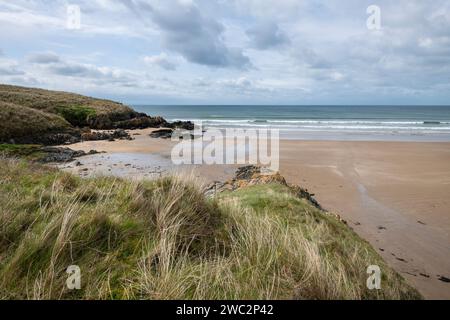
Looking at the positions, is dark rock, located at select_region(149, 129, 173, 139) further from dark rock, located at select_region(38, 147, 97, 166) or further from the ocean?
the ocean

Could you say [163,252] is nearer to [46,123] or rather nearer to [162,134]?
[46,123]

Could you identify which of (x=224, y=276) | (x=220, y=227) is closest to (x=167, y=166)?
(x=220, y=227)

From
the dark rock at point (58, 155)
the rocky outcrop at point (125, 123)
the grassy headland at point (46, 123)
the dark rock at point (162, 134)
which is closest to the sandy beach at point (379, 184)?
the dark rock at point (58, 155)

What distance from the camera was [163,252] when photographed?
2881 millimetres

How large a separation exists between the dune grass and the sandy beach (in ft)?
6.51

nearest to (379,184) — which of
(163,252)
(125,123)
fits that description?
(163,252)

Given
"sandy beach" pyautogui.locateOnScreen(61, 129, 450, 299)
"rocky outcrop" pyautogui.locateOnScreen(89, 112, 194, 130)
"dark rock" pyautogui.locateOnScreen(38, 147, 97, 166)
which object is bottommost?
"sandy beach" pyautogui.locateOnScreen(61, 129, 450, 299)

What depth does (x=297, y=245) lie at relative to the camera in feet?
10.8

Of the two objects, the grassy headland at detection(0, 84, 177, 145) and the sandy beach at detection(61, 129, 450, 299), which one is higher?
the grassy headland at detection(0, 84, 177, 145)

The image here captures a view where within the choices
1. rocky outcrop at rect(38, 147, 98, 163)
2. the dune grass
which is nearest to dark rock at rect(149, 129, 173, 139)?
rocky outcrop at rect(38, 147, 98, 163)

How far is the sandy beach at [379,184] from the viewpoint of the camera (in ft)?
20.9

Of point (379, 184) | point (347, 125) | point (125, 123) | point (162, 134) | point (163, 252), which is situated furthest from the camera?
point (347, 125)

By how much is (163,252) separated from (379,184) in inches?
452

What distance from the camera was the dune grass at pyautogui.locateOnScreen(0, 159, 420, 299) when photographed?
2.51m
